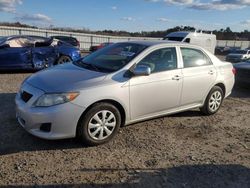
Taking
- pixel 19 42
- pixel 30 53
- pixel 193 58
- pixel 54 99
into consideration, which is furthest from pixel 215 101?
pixel 19 42

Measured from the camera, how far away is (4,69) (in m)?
10.2

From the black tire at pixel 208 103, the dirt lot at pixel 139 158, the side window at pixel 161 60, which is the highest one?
the side window at pixel 161 60

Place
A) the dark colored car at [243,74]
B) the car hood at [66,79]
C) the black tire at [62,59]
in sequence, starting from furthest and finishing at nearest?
the black tire at [62,59]
the dark colored car at [243,74]
the car hood at [66,79]

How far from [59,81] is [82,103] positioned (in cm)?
55

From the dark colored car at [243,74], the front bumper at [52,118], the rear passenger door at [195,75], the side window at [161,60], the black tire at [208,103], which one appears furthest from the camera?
the dark colored car at [243,74]

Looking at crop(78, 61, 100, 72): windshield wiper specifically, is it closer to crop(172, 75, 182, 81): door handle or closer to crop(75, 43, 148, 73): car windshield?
crop(75, 43, 148, 73): car windshield

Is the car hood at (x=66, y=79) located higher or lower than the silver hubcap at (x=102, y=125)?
higher

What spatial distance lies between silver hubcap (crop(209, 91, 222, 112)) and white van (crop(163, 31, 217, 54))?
39.8ft

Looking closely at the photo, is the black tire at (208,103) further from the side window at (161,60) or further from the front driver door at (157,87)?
the side window at (161,60)

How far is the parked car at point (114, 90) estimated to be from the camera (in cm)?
425

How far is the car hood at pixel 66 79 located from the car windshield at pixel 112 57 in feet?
0.87

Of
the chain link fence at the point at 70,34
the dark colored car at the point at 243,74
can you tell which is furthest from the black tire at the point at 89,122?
the chain link fence at the point at 70,34

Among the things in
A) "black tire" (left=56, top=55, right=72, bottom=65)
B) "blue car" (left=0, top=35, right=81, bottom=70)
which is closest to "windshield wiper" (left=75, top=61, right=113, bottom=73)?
"blue car" (left=0, top=35, right=81, bottom=70)

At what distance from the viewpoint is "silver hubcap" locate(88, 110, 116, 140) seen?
4.51 meters
